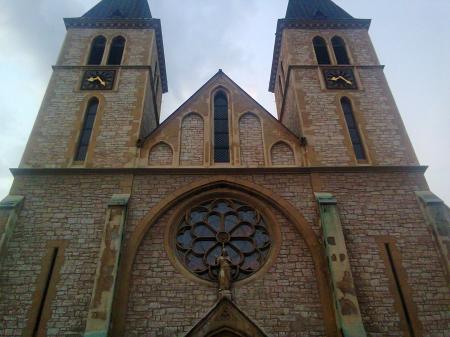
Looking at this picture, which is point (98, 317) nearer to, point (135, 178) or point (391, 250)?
point (135, 178)

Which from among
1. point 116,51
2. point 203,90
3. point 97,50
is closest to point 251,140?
point 203,90

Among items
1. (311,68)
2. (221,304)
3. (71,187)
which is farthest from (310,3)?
(221,304)

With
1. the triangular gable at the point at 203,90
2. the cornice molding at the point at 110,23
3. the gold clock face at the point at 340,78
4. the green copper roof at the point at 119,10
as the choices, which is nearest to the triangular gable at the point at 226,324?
the triangular gable at the point at 203,90

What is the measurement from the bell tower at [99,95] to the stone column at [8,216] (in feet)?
4.85

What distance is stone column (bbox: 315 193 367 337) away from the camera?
8781mm

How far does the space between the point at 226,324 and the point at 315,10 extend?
54.1 ft

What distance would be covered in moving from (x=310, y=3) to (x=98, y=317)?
1849 centimetres

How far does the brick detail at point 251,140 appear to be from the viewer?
12469 mm

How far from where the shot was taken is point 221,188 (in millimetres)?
11891

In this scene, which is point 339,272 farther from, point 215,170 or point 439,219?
point 215,170

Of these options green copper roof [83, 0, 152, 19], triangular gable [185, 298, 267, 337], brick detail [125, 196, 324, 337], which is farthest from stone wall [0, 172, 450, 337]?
green copper roof [83, 0, 152, 19]

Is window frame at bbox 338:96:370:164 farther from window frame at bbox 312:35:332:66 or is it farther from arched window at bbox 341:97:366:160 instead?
window frame at bbox 312:35:332:66

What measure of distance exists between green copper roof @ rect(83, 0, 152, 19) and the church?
378 centimetres

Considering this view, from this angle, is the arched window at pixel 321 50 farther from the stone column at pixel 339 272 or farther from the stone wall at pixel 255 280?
the stone column at pixel 339 272
